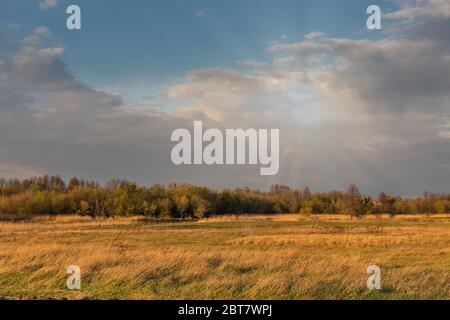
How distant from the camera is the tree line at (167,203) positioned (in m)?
96.0

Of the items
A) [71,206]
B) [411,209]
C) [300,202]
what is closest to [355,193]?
[300,202]

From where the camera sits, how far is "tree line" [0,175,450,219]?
96000mm

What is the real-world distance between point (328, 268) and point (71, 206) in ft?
295

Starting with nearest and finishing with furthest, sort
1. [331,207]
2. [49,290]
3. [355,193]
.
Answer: [49,290] < [355,193] < [331,207]

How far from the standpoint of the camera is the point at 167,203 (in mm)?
99812

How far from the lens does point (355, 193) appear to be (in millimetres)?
121750

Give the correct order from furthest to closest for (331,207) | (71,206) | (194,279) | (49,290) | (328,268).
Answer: (331,207) → (71,206) → (328,268) → (194,279) → (49,290)

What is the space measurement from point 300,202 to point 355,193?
24.9 m
